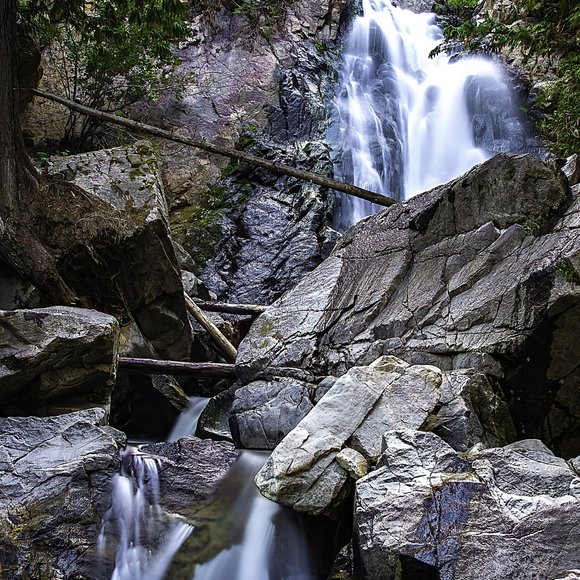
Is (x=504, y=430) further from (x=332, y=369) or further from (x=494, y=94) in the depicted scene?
(x=494, y=94)

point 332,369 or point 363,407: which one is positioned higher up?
point 332,369

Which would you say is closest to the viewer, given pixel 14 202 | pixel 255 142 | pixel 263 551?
pixel 263 551

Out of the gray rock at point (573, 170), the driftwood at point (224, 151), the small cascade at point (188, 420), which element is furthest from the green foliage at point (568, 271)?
the driftwood at point (224, 151)

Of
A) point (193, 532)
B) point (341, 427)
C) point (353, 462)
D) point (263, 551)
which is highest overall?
point (341, 427)

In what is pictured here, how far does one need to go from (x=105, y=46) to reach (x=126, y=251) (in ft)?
21.6

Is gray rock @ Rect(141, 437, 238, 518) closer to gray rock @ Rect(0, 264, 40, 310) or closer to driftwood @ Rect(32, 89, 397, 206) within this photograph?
gray rock @ Rect(0, 264, 40, 310)

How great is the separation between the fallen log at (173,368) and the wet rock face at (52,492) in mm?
1975

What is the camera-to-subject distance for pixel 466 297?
5.58m

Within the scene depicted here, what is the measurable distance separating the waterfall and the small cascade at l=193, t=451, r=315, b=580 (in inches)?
320

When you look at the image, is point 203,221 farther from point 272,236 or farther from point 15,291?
point 15,291

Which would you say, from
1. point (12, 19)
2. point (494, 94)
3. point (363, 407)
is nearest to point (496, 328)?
point (363, 407)

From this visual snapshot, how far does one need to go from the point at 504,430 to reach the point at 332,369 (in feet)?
6.38

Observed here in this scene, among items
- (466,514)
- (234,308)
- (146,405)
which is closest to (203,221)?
(234,308)

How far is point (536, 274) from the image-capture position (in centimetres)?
509
